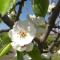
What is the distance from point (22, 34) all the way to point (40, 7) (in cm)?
14

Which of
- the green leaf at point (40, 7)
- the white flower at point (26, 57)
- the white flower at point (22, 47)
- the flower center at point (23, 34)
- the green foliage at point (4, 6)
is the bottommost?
the white flower at point (26, 57)

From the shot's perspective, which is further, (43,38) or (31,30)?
(43,38)

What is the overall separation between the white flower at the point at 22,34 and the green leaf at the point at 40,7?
0.06m

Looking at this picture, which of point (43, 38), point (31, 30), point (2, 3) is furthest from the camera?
point (43, 38)

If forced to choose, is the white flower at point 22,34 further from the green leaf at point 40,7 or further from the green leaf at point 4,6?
the green leaf at point 4,6

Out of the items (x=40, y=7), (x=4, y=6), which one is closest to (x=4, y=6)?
(x=4, y=6)

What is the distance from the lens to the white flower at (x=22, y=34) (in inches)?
35.8

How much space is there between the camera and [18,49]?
36.3 inches

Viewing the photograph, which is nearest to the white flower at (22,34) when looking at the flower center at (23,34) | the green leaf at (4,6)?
the flower center at (23,34)

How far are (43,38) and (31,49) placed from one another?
13 cm

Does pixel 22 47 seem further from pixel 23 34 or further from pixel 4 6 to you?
pixel 4 6

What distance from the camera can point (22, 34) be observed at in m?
0.98

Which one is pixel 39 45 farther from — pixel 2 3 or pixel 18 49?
pixel 2 3

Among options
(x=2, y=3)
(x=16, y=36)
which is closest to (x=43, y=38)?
(x=16, y=36)
